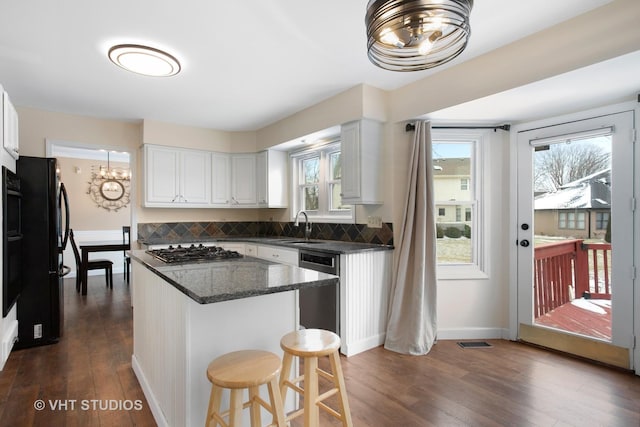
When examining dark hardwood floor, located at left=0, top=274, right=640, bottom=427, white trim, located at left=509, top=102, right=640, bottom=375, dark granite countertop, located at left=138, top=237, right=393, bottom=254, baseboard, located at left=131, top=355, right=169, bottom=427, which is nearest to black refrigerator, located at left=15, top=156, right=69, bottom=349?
dark hardwood floor, located at left=0, top=274, right=640, bottom=427

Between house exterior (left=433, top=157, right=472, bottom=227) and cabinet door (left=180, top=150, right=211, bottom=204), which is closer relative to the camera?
house exterior (left=433, top=157, right=472, bottom=227)

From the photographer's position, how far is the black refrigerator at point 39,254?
296cm

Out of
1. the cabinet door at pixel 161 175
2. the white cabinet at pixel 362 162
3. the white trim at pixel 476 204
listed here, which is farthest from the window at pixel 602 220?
the cabinet door at pixel 161 175

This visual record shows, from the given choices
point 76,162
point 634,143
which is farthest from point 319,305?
point 76,162

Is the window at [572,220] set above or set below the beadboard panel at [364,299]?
above

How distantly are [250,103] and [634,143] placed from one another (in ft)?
11.0

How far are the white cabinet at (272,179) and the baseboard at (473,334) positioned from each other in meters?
2.58

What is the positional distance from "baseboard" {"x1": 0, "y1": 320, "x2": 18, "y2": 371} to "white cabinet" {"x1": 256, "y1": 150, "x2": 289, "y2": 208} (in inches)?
109

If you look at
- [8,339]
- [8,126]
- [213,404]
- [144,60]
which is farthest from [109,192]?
[213,404]

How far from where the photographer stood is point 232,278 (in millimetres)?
1584

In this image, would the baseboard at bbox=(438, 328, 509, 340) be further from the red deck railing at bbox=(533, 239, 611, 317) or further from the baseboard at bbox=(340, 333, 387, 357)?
the baseboard at bbox=(340, 333, 387, 357)

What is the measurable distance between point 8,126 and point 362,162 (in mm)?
2896

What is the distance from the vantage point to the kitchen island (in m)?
1.45

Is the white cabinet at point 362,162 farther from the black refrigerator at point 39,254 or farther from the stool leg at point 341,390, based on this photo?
the black refrigerator at point 39,254
